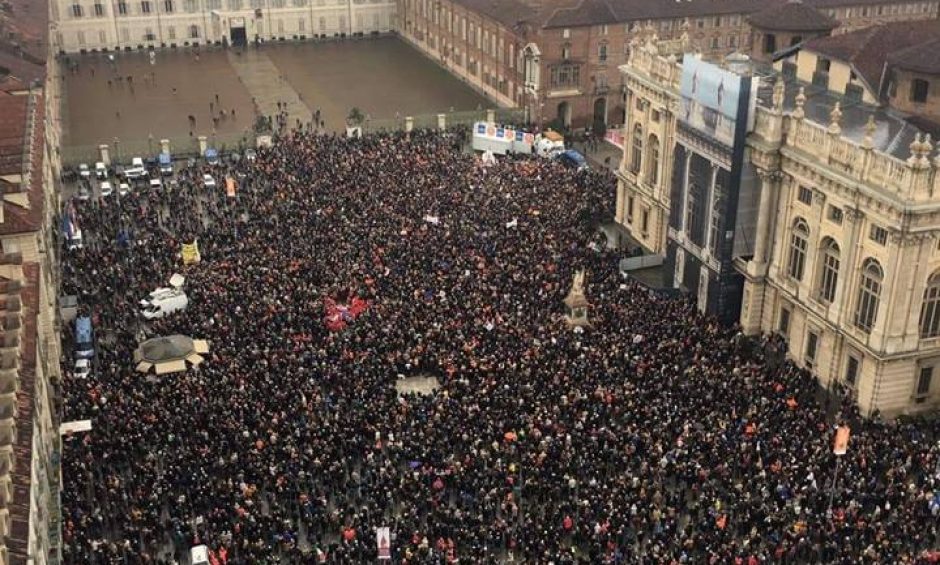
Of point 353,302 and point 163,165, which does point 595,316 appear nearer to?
point 353,302

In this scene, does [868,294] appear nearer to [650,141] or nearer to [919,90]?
[919,90]

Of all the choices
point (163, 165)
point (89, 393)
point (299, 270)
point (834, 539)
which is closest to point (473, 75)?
point (163, 165)

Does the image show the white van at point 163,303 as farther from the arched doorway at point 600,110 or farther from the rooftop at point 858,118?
the arched doorway at point 600,110

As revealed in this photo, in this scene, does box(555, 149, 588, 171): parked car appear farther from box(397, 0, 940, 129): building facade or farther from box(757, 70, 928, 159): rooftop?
box(757, 70, 928, 159): rooftop

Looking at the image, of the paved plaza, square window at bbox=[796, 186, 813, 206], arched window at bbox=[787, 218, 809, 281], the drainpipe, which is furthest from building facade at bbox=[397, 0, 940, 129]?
the drainpipe

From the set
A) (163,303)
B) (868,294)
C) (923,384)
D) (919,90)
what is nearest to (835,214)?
(868,294)

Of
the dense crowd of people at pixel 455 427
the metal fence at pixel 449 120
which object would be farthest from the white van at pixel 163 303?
the metal fence at pixel 449 120

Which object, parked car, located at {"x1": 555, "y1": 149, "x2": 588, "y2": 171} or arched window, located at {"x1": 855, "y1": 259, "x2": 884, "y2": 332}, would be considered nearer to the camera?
arched window, located at {"x1": 855, "y1": 259, "x2": 884, "y2": 332}
